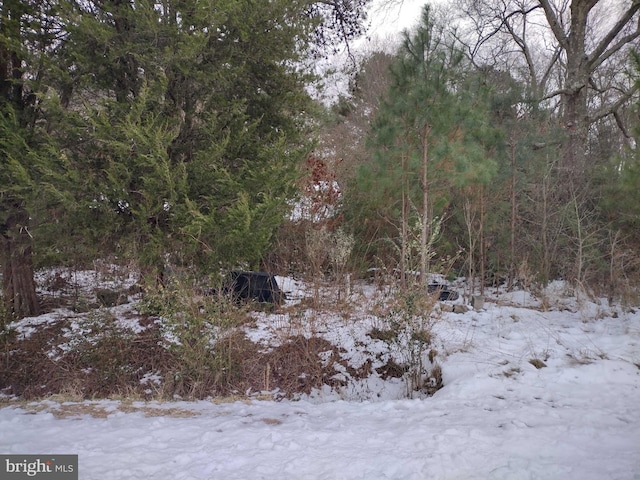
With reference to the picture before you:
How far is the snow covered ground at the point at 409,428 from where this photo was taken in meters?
2.84

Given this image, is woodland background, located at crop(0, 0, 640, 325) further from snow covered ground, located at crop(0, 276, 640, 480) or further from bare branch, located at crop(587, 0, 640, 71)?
bare branch, located at crop(587, 0, 640, 71)

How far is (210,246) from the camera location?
253 inches

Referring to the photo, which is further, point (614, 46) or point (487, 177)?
point (614, 46)

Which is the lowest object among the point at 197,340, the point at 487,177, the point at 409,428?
the point at 409,428

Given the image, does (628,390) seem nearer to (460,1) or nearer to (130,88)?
(130,88)

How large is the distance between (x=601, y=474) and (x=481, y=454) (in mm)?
675

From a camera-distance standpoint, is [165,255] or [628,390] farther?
[165,255]

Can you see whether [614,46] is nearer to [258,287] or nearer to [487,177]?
[487,177]

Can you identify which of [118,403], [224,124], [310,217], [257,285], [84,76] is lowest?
[118,403]

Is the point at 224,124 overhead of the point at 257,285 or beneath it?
overhead

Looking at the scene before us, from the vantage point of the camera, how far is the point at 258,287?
24.9ft

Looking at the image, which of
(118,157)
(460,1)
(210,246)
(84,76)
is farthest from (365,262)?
(460,1)

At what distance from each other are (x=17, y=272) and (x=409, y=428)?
7337 millimetres

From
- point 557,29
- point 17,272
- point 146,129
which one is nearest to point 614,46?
point 557,29
